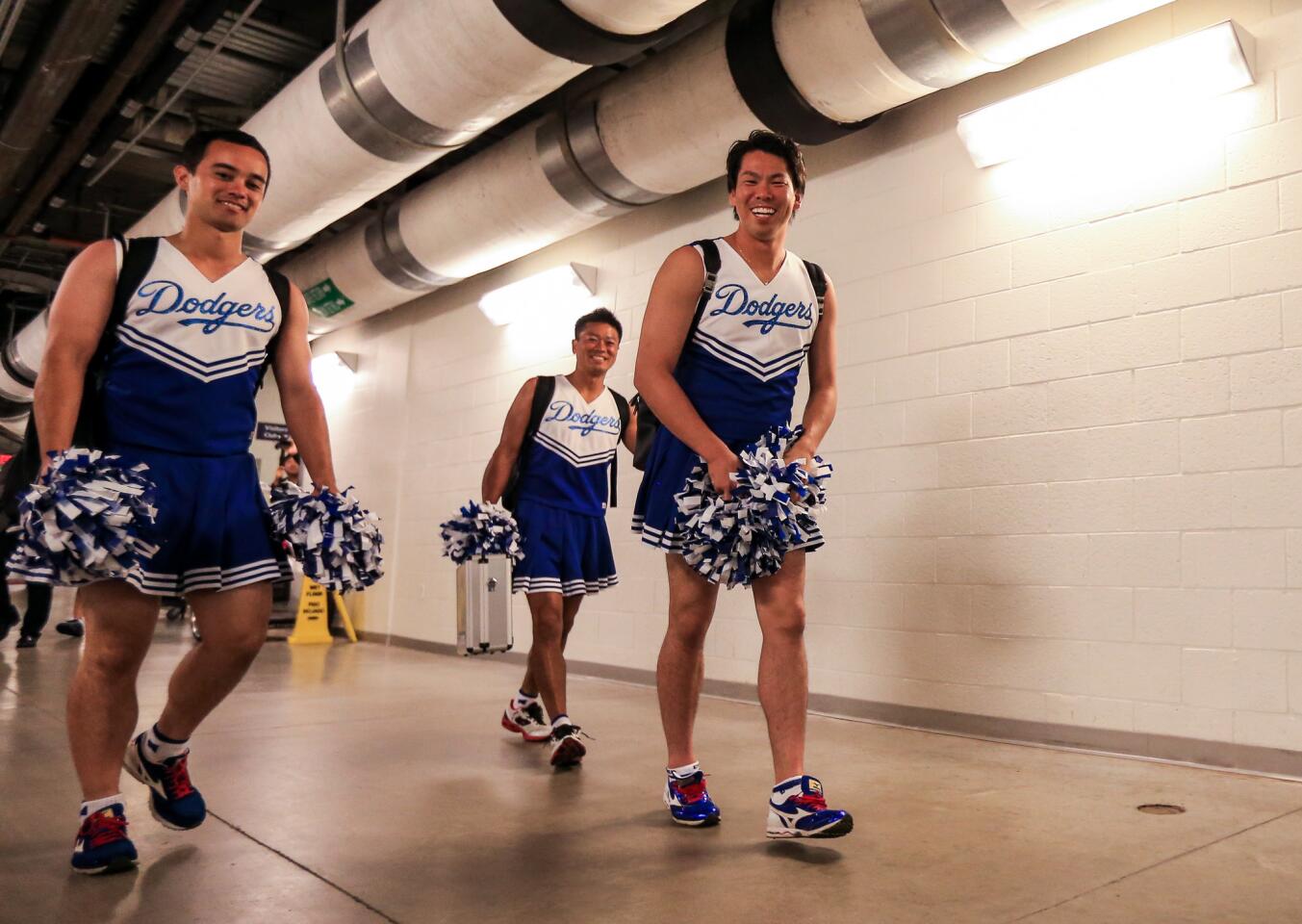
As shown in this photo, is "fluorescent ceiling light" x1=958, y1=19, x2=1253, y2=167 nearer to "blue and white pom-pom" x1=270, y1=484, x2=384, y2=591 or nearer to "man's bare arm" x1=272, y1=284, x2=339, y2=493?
"man's bare arm" x1=272, y1=284, x2=339, y2=493

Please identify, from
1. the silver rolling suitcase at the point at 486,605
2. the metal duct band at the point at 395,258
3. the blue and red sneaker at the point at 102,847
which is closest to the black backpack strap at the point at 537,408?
the silver rolling suitcase at the point at 486,605

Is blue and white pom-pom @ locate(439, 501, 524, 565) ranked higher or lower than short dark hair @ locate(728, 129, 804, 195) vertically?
lower

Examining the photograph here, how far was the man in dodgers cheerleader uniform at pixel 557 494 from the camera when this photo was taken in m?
3.51

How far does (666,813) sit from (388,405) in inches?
253

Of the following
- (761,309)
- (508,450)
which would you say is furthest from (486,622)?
(761,309)

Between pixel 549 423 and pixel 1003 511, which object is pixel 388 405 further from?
pixel 1003 511

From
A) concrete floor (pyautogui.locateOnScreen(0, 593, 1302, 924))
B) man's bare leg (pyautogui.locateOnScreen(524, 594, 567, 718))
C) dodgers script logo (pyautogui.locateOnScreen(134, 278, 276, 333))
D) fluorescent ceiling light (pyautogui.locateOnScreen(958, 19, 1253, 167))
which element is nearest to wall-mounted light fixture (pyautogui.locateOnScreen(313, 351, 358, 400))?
concrete floor (pyautogui.locateOnScreen(0, 593, 1302, 924))

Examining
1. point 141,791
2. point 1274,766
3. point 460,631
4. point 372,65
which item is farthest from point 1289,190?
point 141,791

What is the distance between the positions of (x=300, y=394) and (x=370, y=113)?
8.86ft

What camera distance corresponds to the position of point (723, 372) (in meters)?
2.44

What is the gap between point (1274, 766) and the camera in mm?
3096

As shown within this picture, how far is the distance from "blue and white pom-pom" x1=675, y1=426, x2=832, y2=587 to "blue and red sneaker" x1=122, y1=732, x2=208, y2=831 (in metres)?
1.24

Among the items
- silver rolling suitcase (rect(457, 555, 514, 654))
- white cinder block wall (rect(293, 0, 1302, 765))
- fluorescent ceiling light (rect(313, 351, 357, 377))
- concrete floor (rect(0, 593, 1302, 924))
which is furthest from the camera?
fluorescent ceiling light (rect(313, 351, 357, 377))

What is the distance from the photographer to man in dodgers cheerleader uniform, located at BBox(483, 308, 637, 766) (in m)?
3.51
